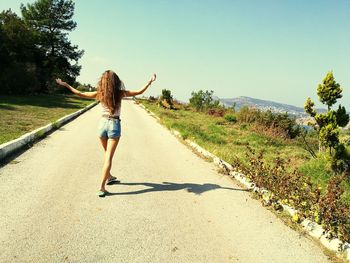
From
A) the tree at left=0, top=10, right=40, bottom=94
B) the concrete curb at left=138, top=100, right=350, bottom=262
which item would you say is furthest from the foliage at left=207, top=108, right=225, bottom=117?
the concrete curb at left=138, top=100, right=350, bottom=262

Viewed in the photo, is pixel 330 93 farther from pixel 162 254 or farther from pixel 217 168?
pixel 162 254

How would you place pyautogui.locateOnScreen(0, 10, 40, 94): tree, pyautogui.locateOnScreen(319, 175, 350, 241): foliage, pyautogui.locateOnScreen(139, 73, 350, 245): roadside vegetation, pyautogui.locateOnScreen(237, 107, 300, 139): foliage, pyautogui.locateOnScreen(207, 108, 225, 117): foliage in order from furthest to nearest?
pyautogui.locateOnScreen(0, 10, 40, 94): tree
pyautogui.locateOnScreen(207, 108, 225, 117): foliage
pyautogui.locateOnScreen(237, 107, 300, 139): foliage
pyautogui.locateOnScreen(139, 73, 350, 245): roadside vegetation
pyautogui.locateOnScreen(319, 175, 350, 241): foliage

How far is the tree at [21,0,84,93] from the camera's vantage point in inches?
1725

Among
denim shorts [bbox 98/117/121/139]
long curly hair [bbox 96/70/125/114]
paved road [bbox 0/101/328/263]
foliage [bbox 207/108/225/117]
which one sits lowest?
paved road [bbox 0/101/328/263]

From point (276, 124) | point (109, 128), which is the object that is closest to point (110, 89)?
point (109, 128)

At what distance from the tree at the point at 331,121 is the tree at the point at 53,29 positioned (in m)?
39.0

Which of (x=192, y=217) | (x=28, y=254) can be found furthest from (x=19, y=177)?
(x=192, y=217)

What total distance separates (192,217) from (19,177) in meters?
3.42

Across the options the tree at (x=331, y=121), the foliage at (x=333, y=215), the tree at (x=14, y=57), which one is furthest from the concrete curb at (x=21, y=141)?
the tree at (x=14, y=57)

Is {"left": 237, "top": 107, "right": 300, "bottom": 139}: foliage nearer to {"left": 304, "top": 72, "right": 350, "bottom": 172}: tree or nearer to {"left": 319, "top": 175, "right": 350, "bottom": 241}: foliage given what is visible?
{"left": 304, "top": 72, "right": 350, "bottom": 172}: tree

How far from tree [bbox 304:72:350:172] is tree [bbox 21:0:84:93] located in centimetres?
3905

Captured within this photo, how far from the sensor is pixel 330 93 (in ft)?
27.1

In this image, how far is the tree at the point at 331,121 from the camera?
7.73 meters

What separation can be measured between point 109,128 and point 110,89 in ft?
2.19
